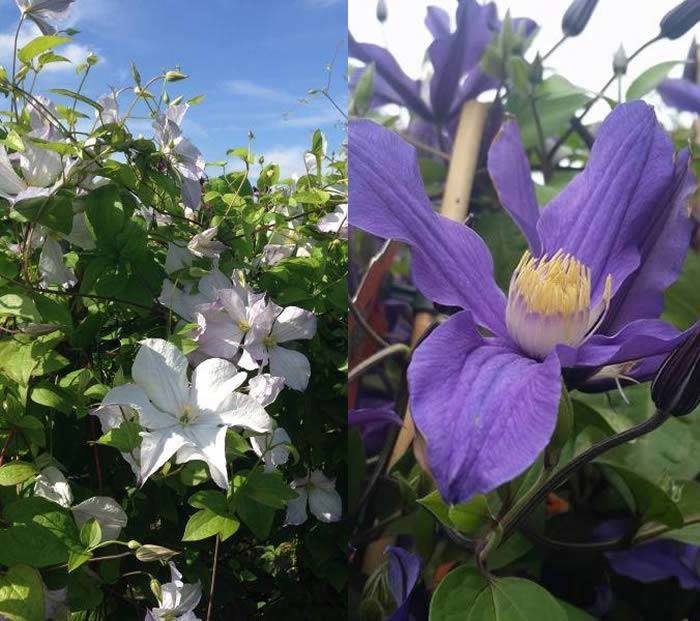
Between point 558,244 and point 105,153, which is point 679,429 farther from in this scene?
point 105,153

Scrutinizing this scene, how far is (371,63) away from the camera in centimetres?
84

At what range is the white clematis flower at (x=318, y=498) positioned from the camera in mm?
1251

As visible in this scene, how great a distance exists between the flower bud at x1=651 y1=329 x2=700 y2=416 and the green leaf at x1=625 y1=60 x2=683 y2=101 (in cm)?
25

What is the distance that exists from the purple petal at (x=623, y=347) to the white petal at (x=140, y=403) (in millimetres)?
428

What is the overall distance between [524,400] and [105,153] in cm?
63

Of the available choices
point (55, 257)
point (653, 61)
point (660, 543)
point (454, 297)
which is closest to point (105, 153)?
point (55, 257)

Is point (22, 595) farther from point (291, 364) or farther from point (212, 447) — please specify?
point (291, 364)

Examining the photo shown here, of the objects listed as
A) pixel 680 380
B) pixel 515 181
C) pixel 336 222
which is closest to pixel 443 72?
pixel 515 181

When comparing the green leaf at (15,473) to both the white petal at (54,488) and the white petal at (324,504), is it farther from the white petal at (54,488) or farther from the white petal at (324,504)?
the white petal at (324,504)

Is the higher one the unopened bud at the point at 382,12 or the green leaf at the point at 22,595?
the unopened bud at the point at 382,12

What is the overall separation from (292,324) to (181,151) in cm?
27

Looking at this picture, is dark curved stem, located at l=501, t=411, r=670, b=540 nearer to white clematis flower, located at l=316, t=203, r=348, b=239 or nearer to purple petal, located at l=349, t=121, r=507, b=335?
purple petal, located at l=349, t=121, r=507, b=335

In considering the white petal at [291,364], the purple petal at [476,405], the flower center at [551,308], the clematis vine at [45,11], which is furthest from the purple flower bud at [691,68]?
the clematis vine at [45,11]

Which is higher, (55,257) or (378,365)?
(55,257)
